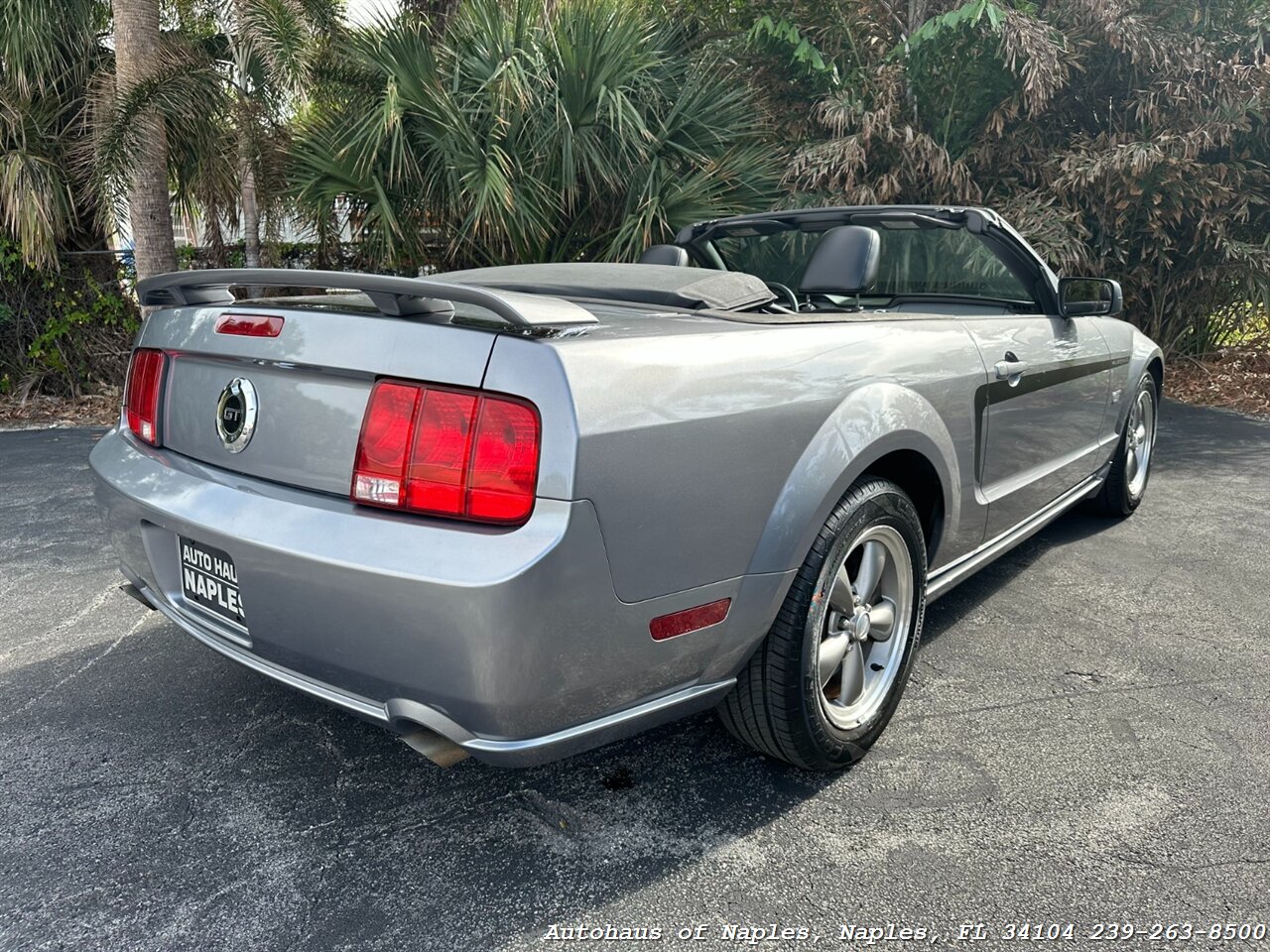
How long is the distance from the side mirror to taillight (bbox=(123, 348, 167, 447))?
294 cm

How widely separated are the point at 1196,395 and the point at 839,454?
836 centimetres

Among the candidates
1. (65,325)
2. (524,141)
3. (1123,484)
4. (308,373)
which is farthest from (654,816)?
(65,325)

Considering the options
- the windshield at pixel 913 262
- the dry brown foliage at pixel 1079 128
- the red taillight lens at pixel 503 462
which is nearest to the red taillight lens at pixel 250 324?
the red taillight lens at pixel 503 462

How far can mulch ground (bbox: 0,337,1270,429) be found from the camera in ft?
26.3

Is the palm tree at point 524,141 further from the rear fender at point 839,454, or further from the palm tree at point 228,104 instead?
the rear fender at point 839,454

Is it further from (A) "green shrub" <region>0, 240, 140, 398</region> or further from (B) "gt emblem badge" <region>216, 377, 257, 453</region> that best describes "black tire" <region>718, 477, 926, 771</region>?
(A) "green shrub" <region>0, 240, 140, 398</region>

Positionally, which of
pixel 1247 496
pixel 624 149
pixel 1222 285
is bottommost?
pixel 1247 496

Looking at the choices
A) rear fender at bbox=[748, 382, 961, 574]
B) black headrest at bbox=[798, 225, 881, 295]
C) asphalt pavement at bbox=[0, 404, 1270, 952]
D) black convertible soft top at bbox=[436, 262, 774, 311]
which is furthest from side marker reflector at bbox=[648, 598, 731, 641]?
black headrest at bbox=[798, 225, 881, 295]

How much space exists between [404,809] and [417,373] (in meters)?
1.07

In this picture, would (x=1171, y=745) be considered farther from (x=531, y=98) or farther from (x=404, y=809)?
(x=531, y=98)

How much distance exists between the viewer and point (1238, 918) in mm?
1834

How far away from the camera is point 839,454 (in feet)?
6.98

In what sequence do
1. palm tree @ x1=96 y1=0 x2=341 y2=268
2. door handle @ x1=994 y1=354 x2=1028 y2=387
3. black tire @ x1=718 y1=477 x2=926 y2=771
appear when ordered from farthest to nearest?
palm tree @ x1=96 y1=0 x2=341 y2=268, door handle @ x1=994 y1=354 x2=1028 y2=387, black tire @ x1=718 y1=477 x2=926 y2=771

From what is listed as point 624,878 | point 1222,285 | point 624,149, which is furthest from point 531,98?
point 1222,285
